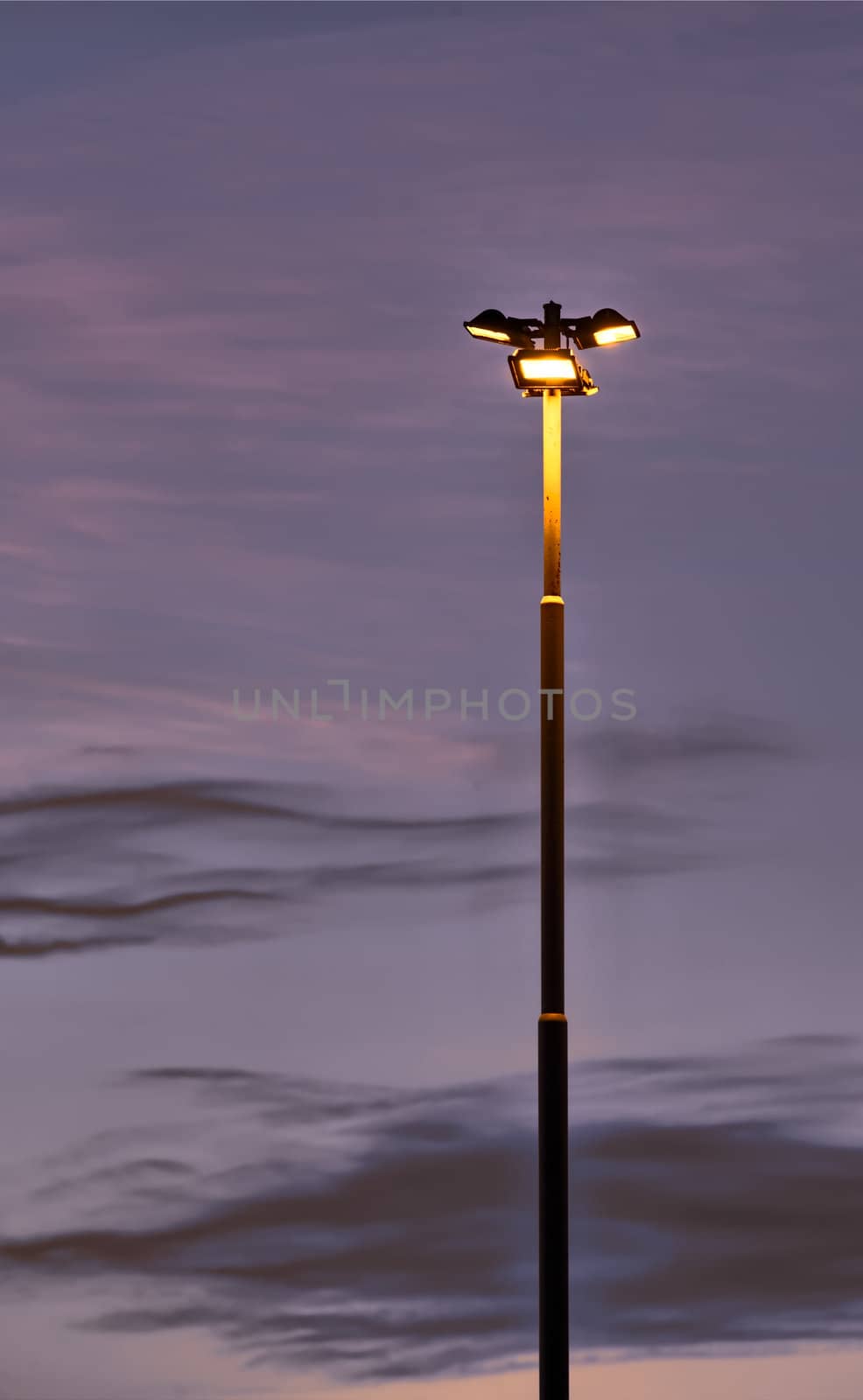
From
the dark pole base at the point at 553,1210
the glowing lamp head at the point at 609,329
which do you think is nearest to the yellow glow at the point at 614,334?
the glowing lamp head at the point at 609,329

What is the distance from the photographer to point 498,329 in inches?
758

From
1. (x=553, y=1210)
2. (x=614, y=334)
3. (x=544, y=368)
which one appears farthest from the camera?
(x=614, y=334)

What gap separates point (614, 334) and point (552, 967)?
158 inches

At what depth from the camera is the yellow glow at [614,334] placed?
19344 millimetres

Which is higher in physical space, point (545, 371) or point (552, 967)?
point (545, 371)

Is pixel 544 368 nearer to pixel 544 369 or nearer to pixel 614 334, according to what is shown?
pixel 544 369

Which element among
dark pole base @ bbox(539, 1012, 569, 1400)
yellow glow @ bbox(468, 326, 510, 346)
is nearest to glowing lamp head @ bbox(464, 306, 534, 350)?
yellow glow @ bbox(468, 326, 510, 346)

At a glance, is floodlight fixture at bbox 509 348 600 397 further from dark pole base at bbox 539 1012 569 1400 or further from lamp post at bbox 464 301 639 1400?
dark pole base at bbox 539 1012 569 1400

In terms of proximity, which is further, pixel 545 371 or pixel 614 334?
pixel 614 334

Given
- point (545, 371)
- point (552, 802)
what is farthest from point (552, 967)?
point (545, 371)

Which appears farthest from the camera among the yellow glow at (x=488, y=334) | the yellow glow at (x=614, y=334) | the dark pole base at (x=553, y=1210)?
the yellow glow at (x=614, y=334)

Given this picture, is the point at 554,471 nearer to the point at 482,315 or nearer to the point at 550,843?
the point at 482,315

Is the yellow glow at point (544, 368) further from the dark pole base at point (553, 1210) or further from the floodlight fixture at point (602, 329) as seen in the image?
the dark pole base at point (553, 1210)

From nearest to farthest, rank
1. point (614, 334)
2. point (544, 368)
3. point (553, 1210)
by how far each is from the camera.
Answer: point (553, 1210) → point (544, 368) → point (614, 334)
